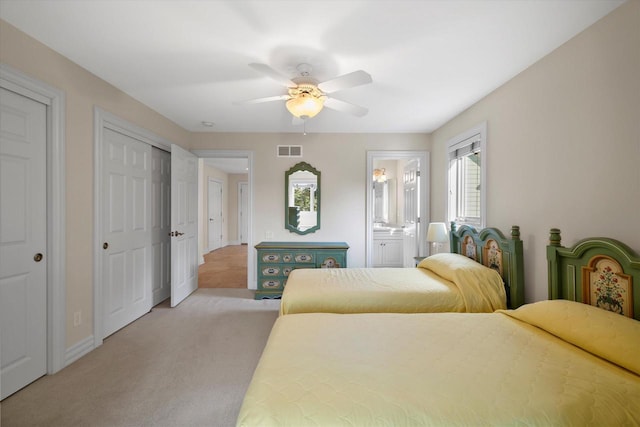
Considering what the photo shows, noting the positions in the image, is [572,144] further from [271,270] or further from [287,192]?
[271,270]

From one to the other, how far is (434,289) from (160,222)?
3.37m

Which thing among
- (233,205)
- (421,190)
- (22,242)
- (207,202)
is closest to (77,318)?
(22,242)

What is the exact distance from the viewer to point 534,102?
215cm

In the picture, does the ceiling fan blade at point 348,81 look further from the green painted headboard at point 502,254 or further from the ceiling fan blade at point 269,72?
the green painted headboard at point 502,254

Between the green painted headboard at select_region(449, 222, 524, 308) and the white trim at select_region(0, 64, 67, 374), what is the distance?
357 centimetres

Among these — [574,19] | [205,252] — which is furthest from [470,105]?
[205,252]

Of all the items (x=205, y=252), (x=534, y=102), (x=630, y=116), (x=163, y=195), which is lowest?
(x=205, y=252)

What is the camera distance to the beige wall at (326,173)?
421 cm

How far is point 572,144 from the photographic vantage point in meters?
1.83

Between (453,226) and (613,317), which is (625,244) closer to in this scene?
(613,317)

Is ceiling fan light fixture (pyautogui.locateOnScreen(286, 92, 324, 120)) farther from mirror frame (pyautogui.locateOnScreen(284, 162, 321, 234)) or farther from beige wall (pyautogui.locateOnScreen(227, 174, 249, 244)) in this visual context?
beige wall (pyautogui.locateOnScreen(227, 174, 249, 244))

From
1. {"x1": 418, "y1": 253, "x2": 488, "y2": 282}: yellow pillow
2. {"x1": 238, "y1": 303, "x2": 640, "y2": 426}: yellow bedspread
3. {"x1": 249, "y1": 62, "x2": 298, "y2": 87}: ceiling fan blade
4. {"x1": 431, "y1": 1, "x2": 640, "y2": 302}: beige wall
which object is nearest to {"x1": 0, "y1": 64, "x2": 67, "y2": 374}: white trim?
{"x1": 249, "y1": 62, "x2": 298, "y2": 87}: ceiling fan blade

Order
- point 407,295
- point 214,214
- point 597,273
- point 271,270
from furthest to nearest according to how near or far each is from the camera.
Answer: point 214,214 < point 271,270 < point 407,295 < point 597,273

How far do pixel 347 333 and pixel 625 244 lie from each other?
1624 millimetres
